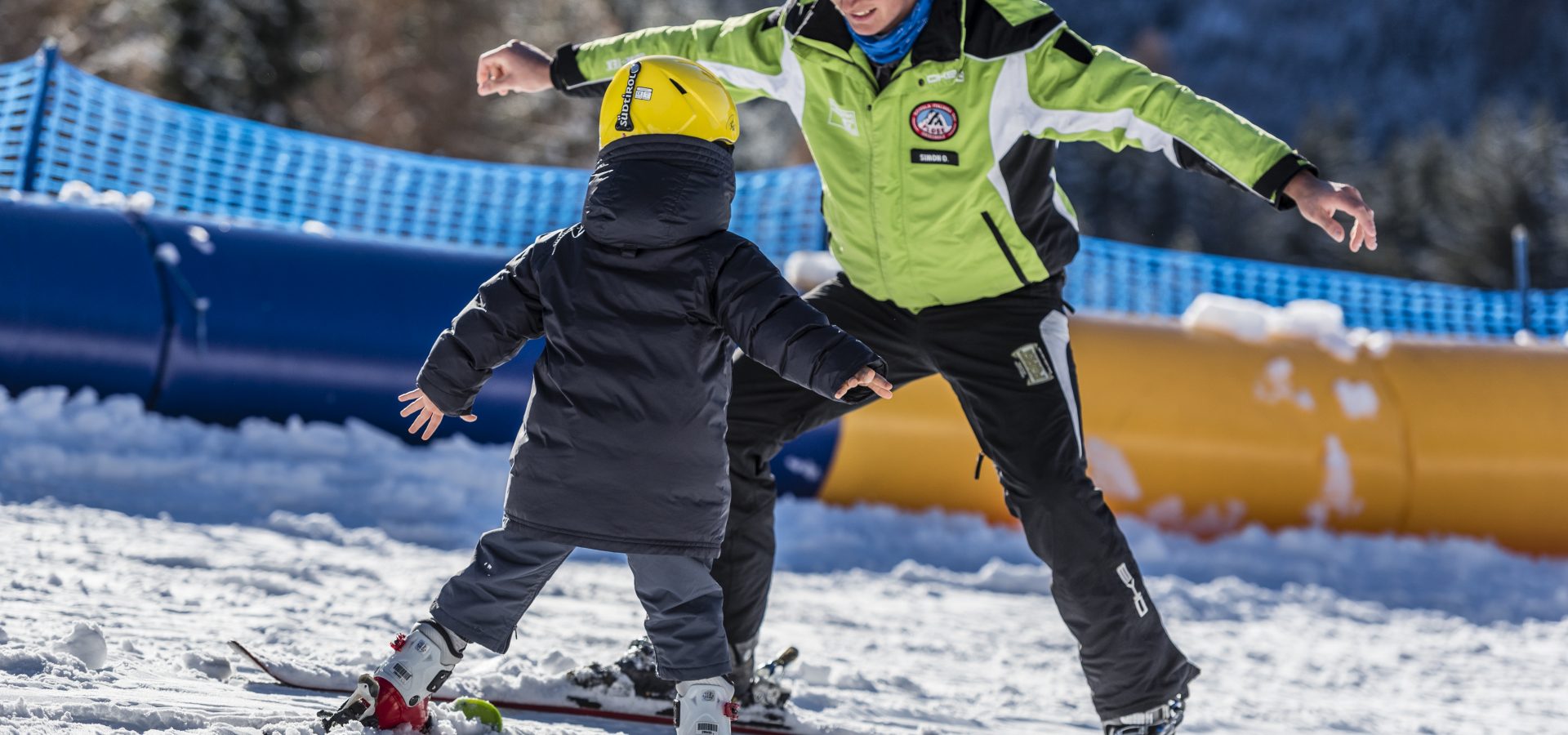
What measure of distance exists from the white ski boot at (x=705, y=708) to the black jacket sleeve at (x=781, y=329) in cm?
59

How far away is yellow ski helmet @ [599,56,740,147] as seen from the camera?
266 centimetres

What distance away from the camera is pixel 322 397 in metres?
6.35

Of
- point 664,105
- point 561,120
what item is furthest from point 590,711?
point 561,120

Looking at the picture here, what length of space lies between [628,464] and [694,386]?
0.62 ft

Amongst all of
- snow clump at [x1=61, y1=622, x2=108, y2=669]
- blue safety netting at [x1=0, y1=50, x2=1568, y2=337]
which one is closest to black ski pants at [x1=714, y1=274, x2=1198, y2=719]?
snow clump at [x1=61, y1=622, x2=108, y2=669]

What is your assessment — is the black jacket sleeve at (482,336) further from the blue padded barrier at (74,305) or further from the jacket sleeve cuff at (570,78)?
the blue padded barrier at (74,305)

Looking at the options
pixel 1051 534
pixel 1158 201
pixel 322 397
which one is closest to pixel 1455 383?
pixel 1051 534

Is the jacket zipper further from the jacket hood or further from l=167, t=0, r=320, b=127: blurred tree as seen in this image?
l=167, t=0, r=320, b=127: blurred tree

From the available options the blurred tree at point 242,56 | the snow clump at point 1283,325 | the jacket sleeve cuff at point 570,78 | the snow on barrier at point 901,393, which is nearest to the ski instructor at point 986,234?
the jacket sleeve cuff at point 570,78

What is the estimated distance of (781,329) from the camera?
250 centimetres

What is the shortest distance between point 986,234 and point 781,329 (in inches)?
37.5

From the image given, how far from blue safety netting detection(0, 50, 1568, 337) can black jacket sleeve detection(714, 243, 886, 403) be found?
5.28m

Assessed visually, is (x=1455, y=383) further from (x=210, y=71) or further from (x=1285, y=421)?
(x=210, y=71)

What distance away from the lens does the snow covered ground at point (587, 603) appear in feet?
Result: 10.3
